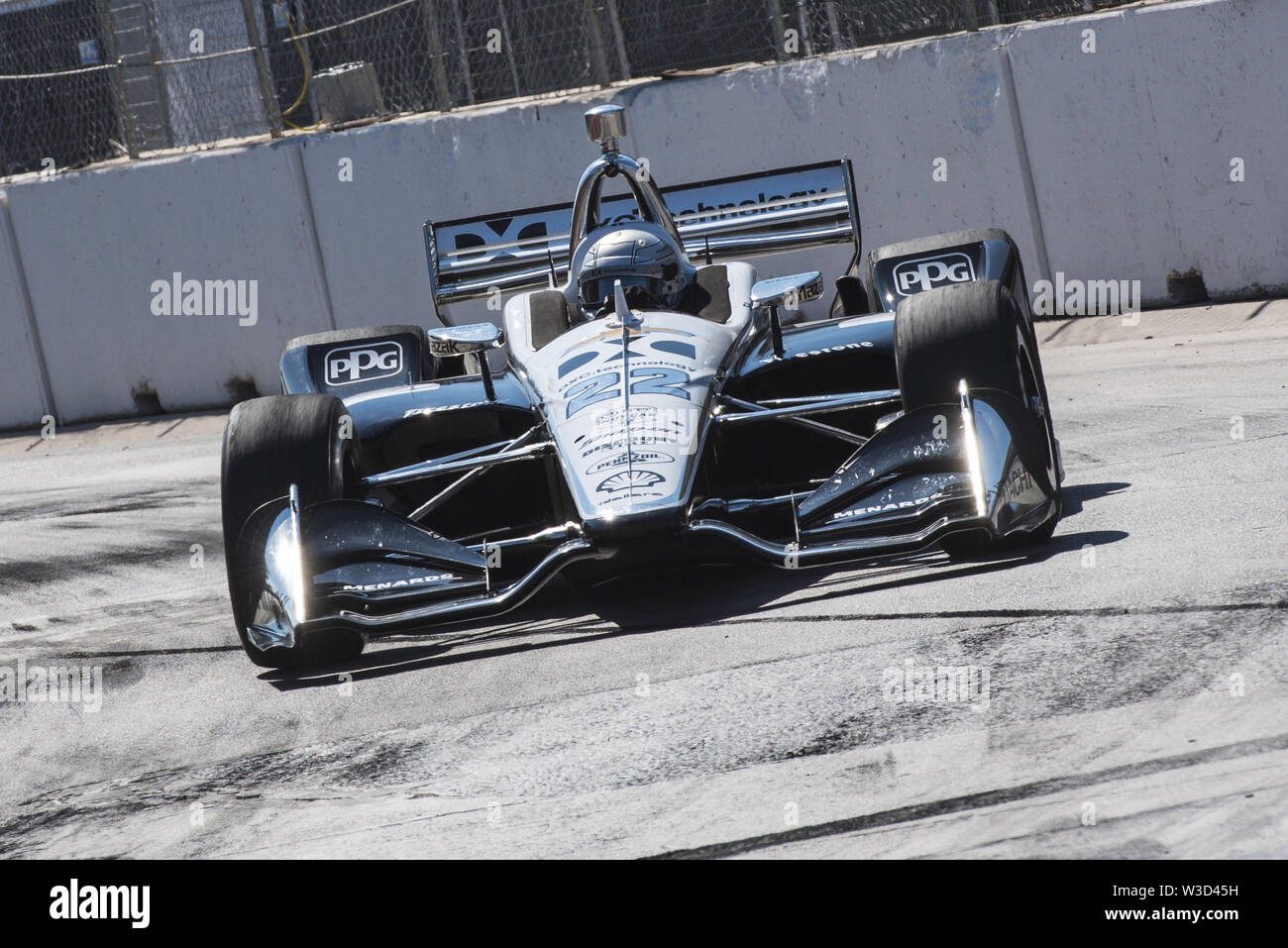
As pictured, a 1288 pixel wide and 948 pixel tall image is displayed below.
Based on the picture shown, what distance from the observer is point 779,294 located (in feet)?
19.6

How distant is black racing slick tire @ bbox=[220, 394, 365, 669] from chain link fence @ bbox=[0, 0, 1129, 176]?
6.61 meters

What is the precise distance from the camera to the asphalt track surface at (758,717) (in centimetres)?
320

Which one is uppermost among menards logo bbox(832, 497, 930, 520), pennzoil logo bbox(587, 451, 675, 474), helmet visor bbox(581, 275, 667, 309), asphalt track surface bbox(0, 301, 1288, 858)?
helmet visor bbox(581, 275, 667, 309)

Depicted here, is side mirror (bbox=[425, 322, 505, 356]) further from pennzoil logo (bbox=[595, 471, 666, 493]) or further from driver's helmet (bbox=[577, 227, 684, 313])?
pennzoil logo (bbox=[595, 471, 666, 493])

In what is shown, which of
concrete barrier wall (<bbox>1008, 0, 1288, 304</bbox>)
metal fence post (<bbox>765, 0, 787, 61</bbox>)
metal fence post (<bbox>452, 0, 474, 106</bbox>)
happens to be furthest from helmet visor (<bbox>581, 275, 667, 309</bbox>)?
metal fence post (<bbox>452, 0, 474, 106</bbox>)

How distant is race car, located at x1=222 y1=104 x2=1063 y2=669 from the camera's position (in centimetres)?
509

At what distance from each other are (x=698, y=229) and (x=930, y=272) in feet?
4.31

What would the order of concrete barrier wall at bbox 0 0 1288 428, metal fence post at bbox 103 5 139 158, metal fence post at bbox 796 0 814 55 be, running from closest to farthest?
concrete barrier wall at bbox 0 0 1288 428, metal fence post at bbox 796 0 814 55, metal fence post at bbox 103 5 139 158

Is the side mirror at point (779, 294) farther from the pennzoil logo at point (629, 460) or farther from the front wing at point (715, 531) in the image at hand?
the pennzoil logo at point (629, 460)

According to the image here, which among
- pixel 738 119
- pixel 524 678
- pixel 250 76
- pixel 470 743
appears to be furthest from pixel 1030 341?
pixel 250 76

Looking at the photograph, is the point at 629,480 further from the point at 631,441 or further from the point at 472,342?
the point at 472,342
